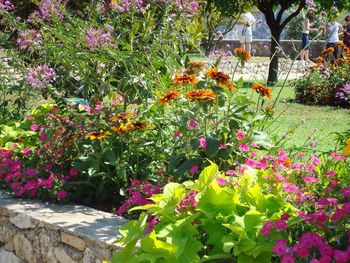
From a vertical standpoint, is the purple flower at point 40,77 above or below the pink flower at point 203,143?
above

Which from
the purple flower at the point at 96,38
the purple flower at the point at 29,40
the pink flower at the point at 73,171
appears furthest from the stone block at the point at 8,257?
the purple flower at the point at 29,40

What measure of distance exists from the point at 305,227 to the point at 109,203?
1.79m

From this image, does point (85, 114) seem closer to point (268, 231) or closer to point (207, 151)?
point (207, 151)

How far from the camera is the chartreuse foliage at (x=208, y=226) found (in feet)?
8.91

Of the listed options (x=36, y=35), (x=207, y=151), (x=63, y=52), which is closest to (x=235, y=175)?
(x=207, y=151)

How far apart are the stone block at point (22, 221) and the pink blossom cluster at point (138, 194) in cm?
52

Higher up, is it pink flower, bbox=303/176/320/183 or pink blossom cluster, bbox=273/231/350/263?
pink blossom cluster, bbox=273/231/350/263

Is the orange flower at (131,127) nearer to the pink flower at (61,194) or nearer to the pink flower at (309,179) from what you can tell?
the pink flower at (61,194)

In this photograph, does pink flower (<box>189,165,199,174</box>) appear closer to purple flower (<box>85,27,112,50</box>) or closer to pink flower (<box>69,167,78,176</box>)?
pink flower (<box>69,167,78,176</box>)

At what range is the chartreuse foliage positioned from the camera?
8.91ft

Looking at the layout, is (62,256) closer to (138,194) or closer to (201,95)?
(138,194)

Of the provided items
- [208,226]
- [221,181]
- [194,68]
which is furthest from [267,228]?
[194,68]

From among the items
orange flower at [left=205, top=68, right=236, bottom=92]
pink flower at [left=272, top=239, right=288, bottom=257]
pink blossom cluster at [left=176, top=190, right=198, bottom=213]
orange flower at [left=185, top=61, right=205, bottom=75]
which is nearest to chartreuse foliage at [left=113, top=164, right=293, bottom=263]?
pink blossom cluster at [left=176, top=190, right=198, bottom=213]

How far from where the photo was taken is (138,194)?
3762 millimetres
